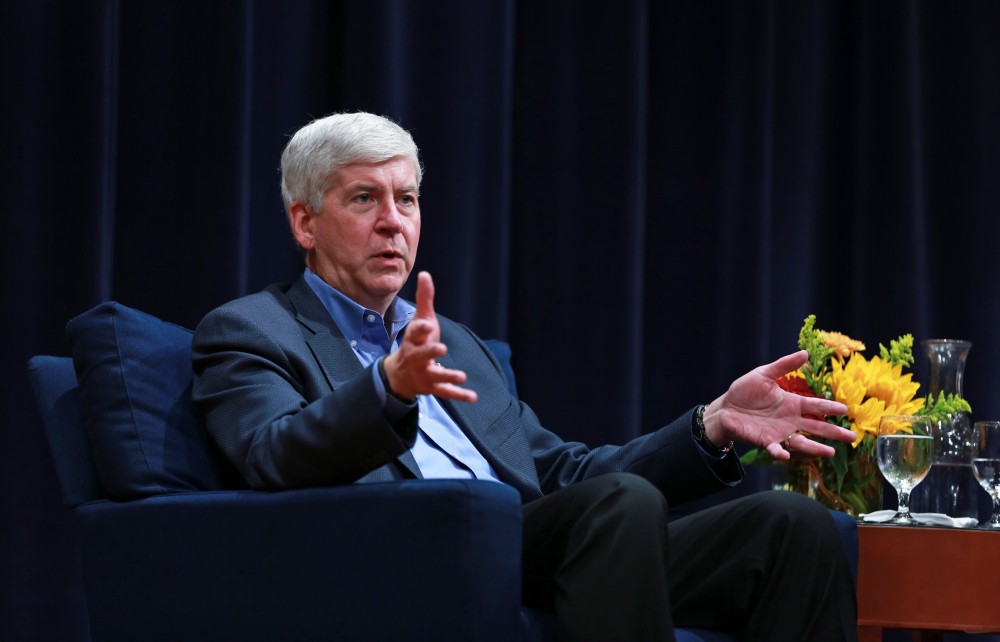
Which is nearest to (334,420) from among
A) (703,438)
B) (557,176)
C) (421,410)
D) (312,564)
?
(312,564)

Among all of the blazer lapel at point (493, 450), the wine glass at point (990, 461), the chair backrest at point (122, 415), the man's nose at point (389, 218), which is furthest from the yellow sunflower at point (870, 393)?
the chair backrest at point (122, 415)

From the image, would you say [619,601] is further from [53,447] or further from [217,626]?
[53,447]

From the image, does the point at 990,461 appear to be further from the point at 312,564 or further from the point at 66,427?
the point at 66,427

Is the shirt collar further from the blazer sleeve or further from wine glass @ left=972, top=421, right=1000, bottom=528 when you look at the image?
wine glass @ left=972, top=421, right=1000, bottom=528

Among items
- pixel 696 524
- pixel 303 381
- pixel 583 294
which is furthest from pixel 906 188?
pixel 303 381

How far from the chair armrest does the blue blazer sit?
6 cm

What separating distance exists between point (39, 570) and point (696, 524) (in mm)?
1336

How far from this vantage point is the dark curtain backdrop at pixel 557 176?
227 cm

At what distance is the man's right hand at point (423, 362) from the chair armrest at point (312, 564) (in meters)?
0.11

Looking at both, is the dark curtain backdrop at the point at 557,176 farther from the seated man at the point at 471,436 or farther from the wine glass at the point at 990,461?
the wine glass at the point at 990,461

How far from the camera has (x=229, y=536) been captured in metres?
1.42

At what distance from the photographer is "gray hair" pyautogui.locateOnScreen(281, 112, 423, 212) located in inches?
76.1

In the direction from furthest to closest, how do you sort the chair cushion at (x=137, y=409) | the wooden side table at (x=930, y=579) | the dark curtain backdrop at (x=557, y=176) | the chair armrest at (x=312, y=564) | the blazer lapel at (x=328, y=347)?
1. the dark curtain backdrop at (x=557, y=176)
2. the wooden side table at (x=930, y=579)
3. the blazer lapel at (x=328, y=347)
4. the chair cushion at (x=137, y=409)
5. the chair armrest at (x=312, y=564)

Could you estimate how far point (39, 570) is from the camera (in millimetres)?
2221
